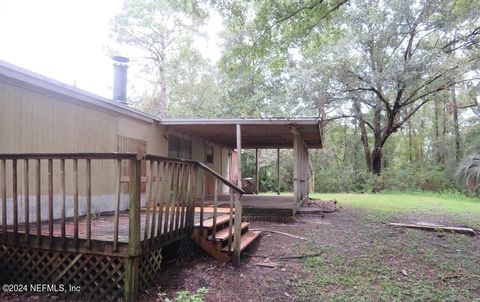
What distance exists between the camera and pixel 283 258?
18.1ft

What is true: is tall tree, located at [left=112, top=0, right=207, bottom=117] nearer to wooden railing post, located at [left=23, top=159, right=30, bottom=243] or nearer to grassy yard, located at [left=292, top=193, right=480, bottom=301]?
grassy yard, located at [left=292, top=193, right=480, bottom=301]

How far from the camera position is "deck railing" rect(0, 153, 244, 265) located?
3.76 m

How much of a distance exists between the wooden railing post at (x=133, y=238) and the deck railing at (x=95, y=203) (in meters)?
0.01

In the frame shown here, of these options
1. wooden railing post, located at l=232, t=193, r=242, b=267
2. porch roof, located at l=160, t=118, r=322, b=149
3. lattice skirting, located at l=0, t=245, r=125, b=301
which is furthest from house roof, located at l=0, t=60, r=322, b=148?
wooden railing post, located at l=232, t=193, r=242, b=267

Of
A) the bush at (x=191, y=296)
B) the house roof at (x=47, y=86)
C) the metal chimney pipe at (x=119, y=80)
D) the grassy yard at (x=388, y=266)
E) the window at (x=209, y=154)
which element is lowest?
the grassy yard at (x=388, y=266)

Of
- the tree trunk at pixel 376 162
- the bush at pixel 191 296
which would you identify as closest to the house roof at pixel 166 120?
the bush at pixel 191 296

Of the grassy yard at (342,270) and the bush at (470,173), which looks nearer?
the grassy yard at (342,270)

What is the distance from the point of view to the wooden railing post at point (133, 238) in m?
3.70

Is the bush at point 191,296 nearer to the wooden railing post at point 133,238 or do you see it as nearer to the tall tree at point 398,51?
the wooden railing post at point 133,238

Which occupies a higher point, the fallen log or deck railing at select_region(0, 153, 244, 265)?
deck railing at select_region(0, 153, 244, 265)

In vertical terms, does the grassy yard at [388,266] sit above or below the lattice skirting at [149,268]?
below

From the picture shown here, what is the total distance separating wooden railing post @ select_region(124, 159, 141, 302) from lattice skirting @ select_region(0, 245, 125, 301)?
0.43ft

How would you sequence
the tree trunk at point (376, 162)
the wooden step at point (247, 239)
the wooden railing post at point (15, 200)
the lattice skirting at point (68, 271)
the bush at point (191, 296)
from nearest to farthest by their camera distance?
the bush at point (191, 296) → the lattice skirting at point (68, 271) → the wooden railing post at point (15, 200) → the wooden step at point (247, 239) → the tree trunk at point (376, 162)

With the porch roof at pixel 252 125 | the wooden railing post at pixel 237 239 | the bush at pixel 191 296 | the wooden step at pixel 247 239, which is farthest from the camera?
the porch roof at pixel 252 125
